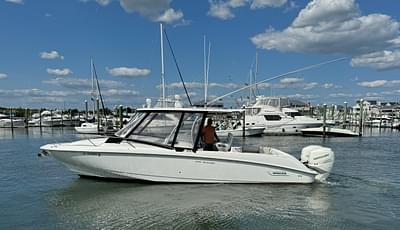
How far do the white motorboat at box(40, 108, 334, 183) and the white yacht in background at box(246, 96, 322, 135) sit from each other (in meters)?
31.7

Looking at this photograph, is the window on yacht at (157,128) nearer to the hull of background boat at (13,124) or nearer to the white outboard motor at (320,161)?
the white outboard motor at (320,161)

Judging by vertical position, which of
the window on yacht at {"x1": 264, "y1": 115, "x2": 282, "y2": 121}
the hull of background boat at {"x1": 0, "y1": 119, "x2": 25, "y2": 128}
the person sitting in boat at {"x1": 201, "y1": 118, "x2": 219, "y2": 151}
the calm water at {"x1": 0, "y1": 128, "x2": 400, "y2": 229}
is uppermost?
the person sitting in boat at {"x1": 201, "y1": 118, "x2": 219, "y2": 151}

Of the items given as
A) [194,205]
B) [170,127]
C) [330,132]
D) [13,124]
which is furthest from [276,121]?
[13,124]

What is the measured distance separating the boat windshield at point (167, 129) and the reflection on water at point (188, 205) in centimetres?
127

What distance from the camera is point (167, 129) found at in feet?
36.1

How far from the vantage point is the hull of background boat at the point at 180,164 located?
1068 cm

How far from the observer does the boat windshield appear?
10867mm

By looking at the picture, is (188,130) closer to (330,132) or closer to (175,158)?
(175,158)

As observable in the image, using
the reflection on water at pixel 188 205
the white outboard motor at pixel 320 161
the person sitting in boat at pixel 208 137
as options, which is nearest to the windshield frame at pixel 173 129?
the person sitting in boat at pixel 208 137

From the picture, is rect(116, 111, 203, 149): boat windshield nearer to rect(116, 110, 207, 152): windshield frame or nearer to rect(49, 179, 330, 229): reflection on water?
rect(116, 110, 207, 152): windshield frame

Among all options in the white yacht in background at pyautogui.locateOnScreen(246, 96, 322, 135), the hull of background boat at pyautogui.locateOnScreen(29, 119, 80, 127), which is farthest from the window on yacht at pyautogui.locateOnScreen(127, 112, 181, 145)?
the hull of background boat at pyautogui.locateOnScreen(29, 119, 80, 127)

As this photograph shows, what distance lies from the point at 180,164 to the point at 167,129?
1075 millimetres

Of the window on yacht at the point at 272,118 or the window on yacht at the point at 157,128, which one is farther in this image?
the window on yacht at the point at 272,118

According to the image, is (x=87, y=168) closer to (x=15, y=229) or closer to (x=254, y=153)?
(x=15, y=229)
